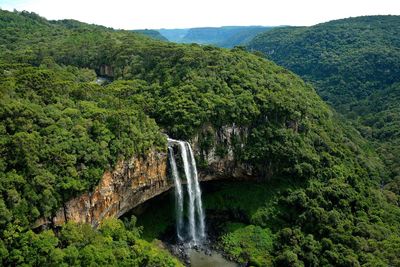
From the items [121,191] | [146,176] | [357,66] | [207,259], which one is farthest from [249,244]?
[357,66]

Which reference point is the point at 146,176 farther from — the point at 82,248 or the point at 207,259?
the point at 82,248

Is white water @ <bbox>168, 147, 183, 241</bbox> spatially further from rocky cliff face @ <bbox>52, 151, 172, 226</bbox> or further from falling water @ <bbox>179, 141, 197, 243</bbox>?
falling water @ <bbox>179, 141, 197, 243</bbox>

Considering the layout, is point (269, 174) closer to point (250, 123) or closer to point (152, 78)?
point (250, 123)

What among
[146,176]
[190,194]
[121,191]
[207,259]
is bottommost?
[207,259]

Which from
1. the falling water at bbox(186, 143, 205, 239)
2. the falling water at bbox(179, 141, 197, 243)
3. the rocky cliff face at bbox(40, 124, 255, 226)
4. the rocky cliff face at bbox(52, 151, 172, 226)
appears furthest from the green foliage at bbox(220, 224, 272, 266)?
the rocky cliff face at bbox(52, 151, 172, 226)

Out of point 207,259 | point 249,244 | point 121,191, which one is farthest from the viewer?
point 249,244

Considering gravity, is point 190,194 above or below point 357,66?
below

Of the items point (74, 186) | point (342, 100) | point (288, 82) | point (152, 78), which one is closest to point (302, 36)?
point (342, 100)
